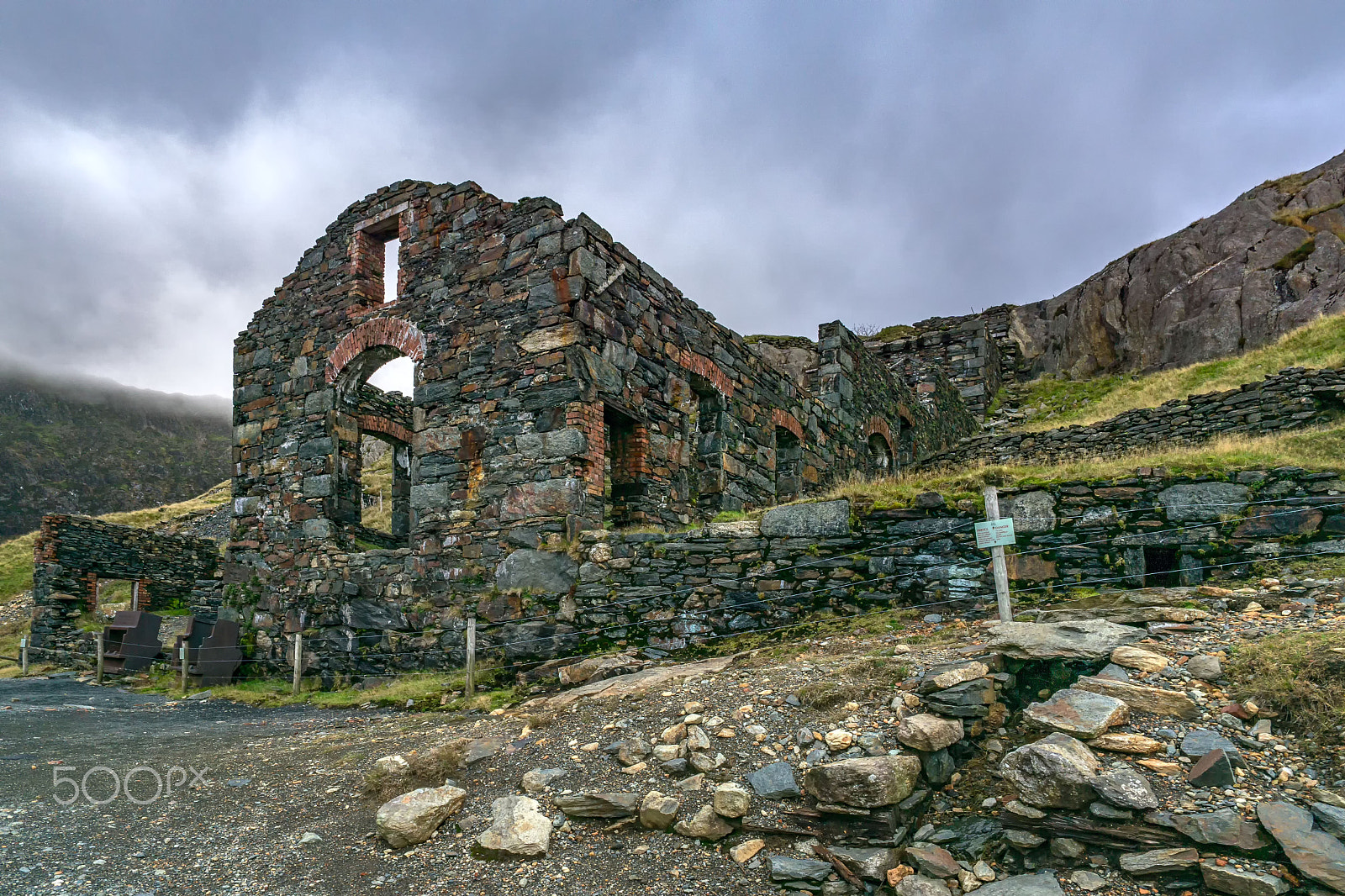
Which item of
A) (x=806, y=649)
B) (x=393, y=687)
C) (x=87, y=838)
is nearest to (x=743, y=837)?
(x=806, y=649)

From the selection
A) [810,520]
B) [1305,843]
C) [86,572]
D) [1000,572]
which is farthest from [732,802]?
[86,572]

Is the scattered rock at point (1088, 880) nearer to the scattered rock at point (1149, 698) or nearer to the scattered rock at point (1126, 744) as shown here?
the scattered rock at point (1126, 744)

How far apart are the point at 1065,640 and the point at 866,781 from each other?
2.03 metres

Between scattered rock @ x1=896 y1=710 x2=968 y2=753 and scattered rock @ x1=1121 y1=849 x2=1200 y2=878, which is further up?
scattered rock @ x1=896 y1=710 x2=968 y2=753

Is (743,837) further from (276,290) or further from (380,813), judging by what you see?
(276,290)

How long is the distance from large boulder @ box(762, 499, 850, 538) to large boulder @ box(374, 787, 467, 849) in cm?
414

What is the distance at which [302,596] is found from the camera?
11008mm

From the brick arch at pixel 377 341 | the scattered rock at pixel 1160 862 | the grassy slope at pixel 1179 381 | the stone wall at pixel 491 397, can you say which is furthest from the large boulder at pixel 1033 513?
the grassy slope at pixel 1179 381

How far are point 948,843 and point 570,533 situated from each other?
577 centimetres

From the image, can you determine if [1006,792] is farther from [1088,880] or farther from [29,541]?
[29,541]

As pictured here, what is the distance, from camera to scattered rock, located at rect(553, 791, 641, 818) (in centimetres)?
420

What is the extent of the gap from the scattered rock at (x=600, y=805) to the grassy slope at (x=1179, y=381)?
617 inches

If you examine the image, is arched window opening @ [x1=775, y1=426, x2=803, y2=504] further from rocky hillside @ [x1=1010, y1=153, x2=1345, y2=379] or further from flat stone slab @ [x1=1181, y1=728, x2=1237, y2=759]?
rocky hillside @ [x1=1010, y1=153, x2=1345, y2=379]

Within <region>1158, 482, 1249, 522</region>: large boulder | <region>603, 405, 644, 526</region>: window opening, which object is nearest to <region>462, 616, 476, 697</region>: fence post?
<region>603, 405, 644, 526</region>: window opening
